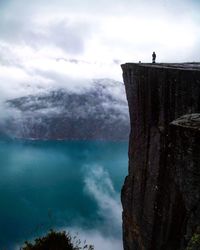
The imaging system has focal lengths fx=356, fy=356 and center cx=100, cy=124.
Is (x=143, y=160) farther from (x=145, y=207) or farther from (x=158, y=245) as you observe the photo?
(x=158, y=245)

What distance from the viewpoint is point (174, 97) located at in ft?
96.1

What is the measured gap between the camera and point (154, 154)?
3178cm

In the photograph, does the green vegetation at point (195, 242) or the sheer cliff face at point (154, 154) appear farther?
the sheer cliff face at point (154, 154)

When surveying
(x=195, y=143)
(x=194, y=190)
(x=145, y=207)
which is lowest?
(x=145, y=207)

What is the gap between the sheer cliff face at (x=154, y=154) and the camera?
91.4 feet

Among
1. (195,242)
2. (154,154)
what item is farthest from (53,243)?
(195,242)

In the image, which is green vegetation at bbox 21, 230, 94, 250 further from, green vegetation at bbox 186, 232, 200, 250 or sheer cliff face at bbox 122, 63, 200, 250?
green vegetation at bbox 186, 232, 200, 250

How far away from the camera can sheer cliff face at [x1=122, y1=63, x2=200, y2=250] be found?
91.4ft

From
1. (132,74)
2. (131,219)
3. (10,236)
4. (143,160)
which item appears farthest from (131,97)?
(10,236)

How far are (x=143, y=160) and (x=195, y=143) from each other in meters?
24.2

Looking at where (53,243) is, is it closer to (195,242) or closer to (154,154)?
(154,154)

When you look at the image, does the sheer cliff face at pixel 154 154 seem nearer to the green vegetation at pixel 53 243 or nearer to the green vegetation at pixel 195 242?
the green vegetation at pixel 53 243

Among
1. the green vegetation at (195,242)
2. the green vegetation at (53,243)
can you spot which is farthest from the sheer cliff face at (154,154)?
the green vegetation at (195,242)

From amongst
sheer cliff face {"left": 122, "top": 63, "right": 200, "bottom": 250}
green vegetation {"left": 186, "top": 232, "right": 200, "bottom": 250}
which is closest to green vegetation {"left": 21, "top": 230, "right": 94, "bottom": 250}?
sheer cliff face {"left": 122, "top": 63, "right": 200, "bottom": 250}
